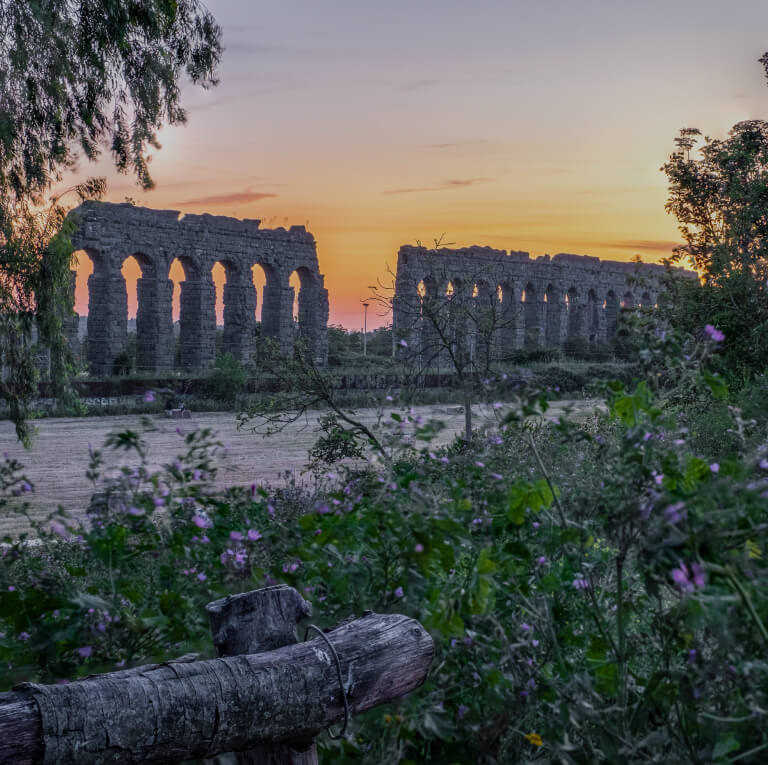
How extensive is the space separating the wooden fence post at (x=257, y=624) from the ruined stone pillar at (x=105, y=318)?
1074 inches

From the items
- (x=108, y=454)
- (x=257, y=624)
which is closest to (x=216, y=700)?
(x=257, y=624)

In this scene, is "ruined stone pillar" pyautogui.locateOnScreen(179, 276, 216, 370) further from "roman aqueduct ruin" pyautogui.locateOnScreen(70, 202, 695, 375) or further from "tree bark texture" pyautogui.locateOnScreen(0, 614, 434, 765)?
"tree bark texture" pyautogui.locateOnScreen(0, 614, 434, 765)

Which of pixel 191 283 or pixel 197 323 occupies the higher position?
pixel 191 283

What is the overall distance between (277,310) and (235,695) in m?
33.2

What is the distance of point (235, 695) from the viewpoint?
2.30m

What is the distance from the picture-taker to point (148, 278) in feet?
102

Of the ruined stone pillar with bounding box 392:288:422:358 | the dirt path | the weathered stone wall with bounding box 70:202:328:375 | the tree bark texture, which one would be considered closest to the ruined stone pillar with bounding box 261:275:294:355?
the weathered stone wall with bounding box 70:202:328:375

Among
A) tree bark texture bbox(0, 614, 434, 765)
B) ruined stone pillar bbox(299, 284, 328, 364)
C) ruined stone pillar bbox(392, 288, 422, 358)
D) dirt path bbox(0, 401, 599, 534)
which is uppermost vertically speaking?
ruined stone pillar bbox(299, 284, 328, 364)

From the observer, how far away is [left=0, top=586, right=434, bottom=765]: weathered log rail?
214 centimetres

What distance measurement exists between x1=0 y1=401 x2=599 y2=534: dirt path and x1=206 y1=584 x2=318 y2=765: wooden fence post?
7.05 meters

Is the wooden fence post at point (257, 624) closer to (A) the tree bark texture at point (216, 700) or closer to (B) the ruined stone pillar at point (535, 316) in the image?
(A) the tree bark texture at point (216, 700)

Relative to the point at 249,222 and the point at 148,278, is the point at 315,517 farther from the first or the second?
the point at 249,222

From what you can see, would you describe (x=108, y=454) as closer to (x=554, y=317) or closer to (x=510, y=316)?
(x=510, y=316)

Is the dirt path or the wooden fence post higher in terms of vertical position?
the wooden fence post
